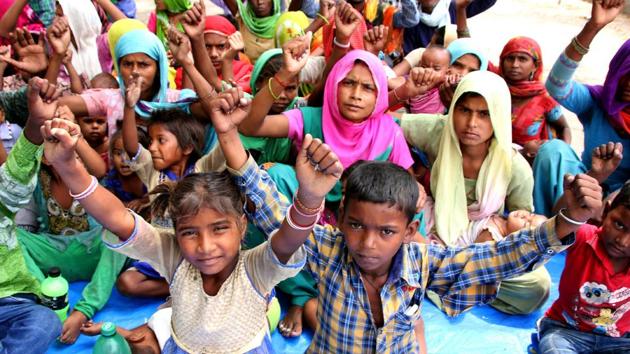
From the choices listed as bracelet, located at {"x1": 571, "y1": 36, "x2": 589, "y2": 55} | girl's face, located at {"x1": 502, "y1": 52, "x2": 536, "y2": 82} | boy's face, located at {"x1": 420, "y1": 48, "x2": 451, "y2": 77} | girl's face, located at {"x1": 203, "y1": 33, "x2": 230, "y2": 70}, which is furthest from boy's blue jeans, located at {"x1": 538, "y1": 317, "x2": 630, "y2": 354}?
girl's face, located at {"x1": 203, "y1": 33, "x2": 230, "y2": 70}

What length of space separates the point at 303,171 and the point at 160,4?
3593 millimetres

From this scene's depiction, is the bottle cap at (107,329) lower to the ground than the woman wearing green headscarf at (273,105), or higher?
lower

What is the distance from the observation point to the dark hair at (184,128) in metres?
2.69

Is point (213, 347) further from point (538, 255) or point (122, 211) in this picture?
point (538, 255)

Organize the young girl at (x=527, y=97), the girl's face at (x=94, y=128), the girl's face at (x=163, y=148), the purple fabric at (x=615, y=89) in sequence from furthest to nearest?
the young girl at (x=527, y=97) < the purple fabric at (x=615, y=89) < the girl's face at (x=94, y=128) < the girl's face at (x=163, y=148)

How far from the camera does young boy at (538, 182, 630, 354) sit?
2.14 meters

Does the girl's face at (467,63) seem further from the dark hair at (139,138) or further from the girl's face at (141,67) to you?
the dark hair at (139,138)

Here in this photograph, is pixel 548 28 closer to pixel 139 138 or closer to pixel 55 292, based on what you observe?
pixel 139 138

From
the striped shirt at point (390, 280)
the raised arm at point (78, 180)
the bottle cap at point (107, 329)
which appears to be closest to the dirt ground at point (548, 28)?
the striped shirt at point (390, 280)

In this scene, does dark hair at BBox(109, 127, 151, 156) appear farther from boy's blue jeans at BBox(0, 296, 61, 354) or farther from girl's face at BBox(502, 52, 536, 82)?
girl's face at BBox(502, 52, 536, 82)

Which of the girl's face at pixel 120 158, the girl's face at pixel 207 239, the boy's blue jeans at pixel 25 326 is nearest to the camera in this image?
the girl's face at pixel 207 239

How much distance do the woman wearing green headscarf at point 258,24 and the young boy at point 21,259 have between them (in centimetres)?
292

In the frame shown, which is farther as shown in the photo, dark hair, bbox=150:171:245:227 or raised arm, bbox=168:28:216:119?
raised arm, bbox=168:28:216:119

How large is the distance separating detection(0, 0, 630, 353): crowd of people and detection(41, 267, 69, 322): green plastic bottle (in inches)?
3.1
